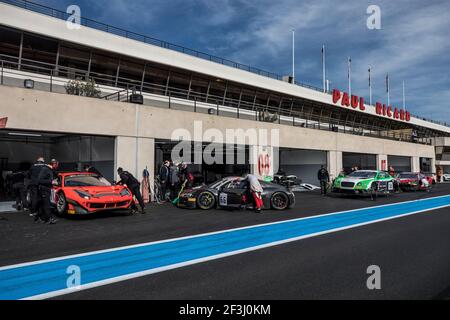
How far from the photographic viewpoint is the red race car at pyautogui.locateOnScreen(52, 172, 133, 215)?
9.77 metres

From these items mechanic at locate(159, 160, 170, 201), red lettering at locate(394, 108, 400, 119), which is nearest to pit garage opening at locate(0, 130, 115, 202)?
mechanic at locate(159, 160, 170, 201)

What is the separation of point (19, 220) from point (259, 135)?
13.7m

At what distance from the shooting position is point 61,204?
1029 cm

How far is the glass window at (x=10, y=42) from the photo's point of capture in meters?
18.9

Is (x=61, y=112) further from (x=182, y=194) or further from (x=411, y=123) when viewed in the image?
(x=411, y=123)

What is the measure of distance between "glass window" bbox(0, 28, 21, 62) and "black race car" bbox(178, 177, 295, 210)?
14.3 metres

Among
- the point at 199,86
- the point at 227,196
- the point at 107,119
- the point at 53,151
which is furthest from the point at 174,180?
the point at 199,86

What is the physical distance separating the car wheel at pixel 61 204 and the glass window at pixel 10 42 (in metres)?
13.3

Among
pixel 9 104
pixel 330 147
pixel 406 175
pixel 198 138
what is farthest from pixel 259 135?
pixel 9 104

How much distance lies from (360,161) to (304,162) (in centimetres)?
1157

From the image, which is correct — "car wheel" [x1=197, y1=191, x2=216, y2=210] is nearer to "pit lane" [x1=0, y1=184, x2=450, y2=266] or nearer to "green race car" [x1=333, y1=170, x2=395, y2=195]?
"pit lane" [x1=0, y1=184, x2=450, y2=266]

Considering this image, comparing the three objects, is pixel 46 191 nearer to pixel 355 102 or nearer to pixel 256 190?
pixel 256 190

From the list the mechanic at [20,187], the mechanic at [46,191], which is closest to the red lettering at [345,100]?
the mechanic at [20,187]

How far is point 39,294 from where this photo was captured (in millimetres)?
4102
